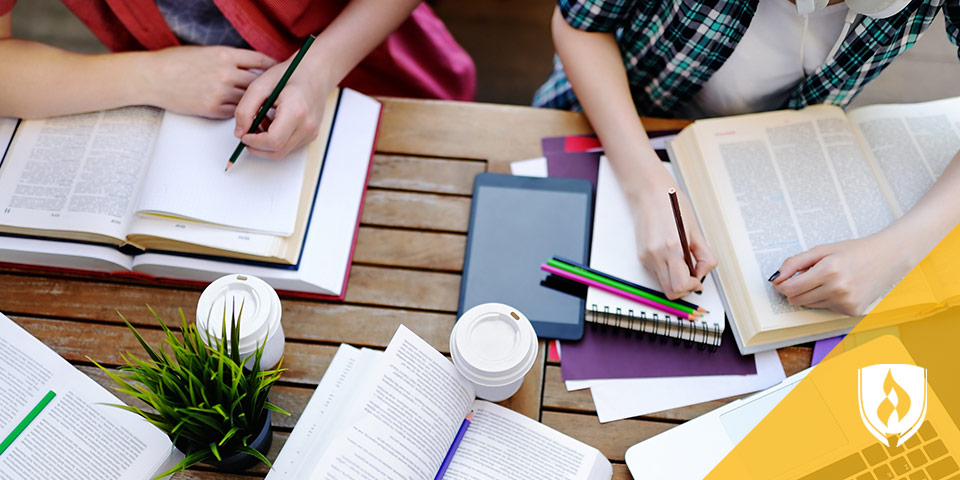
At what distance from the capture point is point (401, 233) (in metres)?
0.96

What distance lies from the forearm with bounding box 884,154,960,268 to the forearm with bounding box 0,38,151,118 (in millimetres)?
1038

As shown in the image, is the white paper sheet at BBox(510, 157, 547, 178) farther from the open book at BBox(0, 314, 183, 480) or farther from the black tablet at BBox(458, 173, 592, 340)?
the open book at BBox(0, 314, 183, 480)

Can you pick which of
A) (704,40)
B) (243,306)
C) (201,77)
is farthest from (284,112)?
(704,40)

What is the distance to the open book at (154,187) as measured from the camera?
0.87m

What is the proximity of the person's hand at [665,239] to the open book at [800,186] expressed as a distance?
1.8 inches

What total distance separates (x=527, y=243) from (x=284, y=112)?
0.37 m

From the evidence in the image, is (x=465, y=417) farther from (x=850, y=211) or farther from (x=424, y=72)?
(x=424, y=72)

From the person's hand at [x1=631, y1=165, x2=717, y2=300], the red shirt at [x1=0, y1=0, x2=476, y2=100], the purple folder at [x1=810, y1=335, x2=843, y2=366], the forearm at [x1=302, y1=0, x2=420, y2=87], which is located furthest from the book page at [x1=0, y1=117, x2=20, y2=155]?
the purple folder at [x1=810, y1=335, x2=843, y2=366]

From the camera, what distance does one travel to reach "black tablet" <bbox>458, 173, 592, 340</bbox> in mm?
897

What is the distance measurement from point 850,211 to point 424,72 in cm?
79

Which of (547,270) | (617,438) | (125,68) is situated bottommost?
(617,438)

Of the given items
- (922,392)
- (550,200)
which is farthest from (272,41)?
(922,392)

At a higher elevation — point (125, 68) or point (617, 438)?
point (125, 68)

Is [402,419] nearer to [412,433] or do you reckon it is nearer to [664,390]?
[412,433]
